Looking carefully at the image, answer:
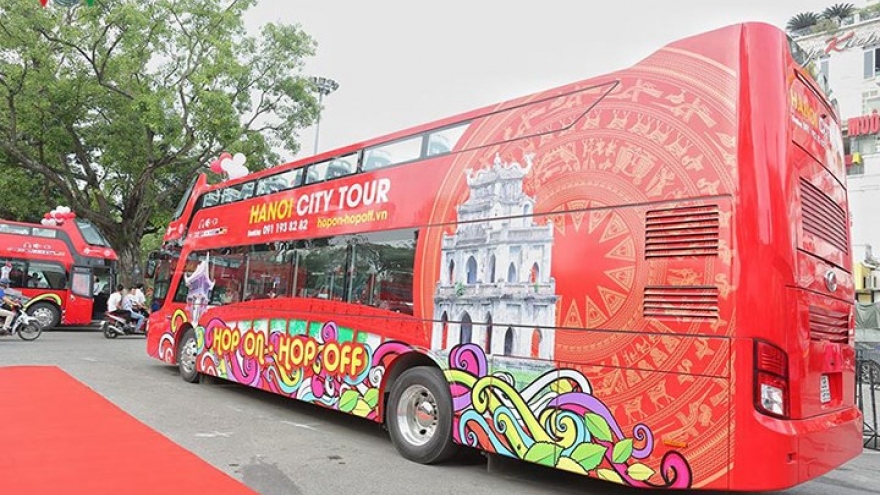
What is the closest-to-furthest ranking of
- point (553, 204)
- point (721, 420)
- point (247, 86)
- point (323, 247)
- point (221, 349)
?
point (721, 420), point (553, 204), point (323, 247), point (221, 349), point (247, 86)

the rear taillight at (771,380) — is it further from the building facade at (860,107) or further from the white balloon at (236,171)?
the building facade at (860,107)

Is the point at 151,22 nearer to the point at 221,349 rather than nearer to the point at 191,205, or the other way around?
the point at 191,205

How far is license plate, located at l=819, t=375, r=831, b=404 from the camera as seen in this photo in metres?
4.26

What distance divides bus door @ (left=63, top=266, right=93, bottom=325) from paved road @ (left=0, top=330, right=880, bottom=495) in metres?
11.4

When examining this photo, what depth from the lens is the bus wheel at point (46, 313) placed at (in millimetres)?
19327

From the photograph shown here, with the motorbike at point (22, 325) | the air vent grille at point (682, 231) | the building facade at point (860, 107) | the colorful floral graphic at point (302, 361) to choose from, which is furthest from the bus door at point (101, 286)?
the building facade at point (860, 107)

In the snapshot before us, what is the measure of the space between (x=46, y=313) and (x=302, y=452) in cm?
1743

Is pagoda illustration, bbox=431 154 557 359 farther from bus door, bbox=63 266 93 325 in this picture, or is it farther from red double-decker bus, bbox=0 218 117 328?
bus door, bbox=63 266 93 325

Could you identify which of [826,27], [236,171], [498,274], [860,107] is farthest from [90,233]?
[826,27]

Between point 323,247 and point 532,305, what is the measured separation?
10.5ft

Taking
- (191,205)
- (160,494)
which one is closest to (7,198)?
(191,205)

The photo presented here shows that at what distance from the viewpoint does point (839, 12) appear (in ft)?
108

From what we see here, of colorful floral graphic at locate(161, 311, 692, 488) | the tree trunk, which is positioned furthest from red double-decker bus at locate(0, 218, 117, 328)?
colorful floral graphic at locate(161, 311, 692, 488)

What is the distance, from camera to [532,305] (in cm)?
489
